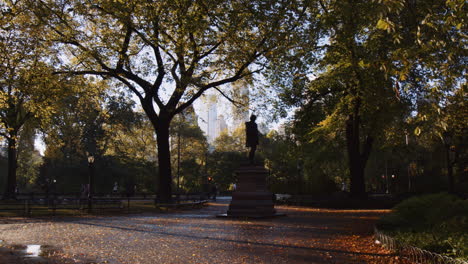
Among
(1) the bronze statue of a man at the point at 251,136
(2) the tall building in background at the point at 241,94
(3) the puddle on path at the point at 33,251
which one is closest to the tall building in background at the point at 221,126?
(2) the tall building in background at the point at 241,94

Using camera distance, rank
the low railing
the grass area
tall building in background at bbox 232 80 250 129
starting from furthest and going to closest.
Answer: tall building in background at bbox 232 80 250 129 < the low railing < the grass area

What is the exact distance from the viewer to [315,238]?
37.7 feet

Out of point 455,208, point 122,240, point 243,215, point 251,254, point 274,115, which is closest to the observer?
point 251,254

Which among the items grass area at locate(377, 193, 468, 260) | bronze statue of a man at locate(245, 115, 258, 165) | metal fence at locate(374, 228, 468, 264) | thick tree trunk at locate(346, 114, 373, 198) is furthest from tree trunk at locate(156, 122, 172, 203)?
metal fence at locate(374, 228, 468, 264)

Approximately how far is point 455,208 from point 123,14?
1790 cm

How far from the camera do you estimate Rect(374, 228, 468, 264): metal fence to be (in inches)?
243

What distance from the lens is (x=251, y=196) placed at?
63.6 ft

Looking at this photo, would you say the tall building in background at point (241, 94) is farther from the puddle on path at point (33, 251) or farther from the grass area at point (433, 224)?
the puddle on path at point (33, 251)

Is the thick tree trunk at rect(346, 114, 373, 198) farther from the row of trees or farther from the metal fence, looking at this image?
the metal fence

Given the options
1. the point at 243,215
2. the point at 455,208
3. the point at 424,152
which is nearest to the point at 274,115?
the point at 243,215

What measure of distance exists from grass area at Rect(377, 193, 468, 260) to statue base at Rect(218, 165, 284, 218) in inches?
314

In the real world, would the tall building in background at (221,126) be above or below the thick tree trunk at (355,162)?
above

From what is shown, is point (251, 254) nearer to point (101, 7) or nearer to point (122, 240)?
point (122, 240)

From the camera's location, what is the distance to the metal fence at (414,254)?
6.16 m
